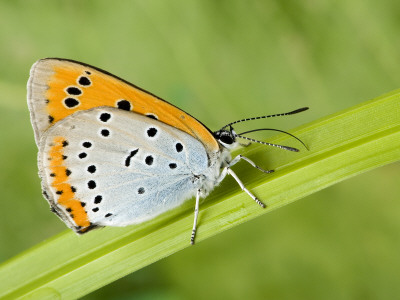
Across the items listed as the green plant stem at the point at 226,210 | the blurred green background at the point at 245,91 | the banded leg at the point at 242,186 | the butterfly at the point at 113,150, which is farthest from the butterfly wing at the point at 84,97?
the blurred green background at the point at 245,91

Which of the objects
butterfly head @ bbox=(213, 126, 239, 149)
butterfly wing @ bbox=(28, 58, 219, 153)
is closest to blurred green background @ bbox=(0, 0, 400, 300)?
butterfly head @ bbox=(213, 126, 239, 149)

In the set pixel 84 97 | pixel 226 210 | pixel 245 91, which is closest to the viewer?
pixel 226 210

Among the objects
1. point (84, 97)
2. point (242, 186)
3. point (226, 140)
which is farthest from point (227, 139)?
point (84, 97)

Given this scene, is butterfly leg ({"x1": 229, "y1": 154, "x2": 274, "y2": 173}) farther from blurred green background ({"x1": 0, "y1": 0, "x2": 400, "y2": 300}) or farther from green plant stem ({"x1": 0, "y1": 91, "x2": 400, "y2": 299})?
blurred green background ({"x1": 0, "y1": 0, "x2": 400, "y2": 300})

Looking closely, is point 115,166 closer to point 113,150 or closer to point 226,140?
point 113,150

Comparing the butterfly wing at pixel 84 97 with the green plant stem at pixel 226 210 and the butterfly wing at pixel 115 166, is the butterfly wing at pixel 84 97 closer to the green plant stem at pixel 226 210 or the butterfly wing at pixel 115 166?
the butterfly wing at pixel 115 166

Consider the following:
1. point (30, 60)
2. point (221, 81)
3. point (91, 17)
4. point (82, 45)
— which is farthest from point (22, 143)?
point (221, 81)
